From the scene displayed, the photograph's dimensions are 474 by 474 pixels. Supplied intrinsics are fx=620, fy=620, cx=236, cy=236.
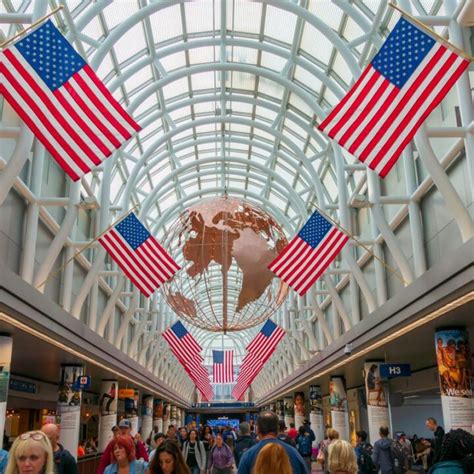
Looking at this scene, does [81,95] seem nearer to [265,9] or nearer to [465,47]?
[465,47]

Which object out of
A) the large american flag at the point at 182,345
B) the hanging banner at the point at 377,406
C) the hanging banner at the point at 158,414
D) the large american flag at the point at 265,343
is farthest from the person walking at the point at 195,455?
the hanging banner at the point at 158,414

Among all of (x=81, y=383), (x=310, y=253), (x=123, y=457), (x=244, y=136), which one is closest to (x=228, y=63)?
(x=310, y=253)

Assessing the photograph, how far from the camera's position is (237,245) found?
14375mm

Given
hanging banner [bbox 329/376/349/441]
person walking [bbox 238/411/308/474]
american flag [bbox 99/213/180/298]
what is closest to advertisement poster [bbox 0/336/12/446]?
american flag [bbox 99/213/180/298]

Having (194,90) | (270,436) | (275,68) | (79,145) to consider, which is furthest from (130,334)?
(270,436)

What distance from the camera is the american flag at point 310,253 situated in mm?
13867

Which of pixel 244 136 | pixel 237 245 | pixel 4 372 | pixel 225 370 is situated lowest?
pixel 4 372

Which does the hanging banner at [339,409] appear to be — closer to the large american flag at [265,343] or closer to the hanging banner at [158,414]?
the large american flag at [265,343]

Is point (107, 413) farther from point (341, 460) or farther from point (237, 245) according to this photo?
point (341, 460)

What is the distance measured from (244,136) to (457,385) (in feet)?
63.5

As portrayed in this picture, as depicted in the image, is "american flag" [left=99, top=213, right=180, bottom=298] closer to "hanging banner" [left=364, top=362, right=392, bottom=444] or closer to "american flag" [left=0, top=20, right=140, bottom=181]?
"american flag" [left=0, top=20, right=140, bottom=181]

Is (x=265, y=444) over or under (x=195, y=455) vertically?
over

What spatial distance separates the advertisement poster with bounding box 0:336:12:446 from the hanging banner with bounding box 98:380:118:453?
11.0 metres

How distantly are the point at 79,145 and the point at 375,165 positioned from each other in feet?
13.8
